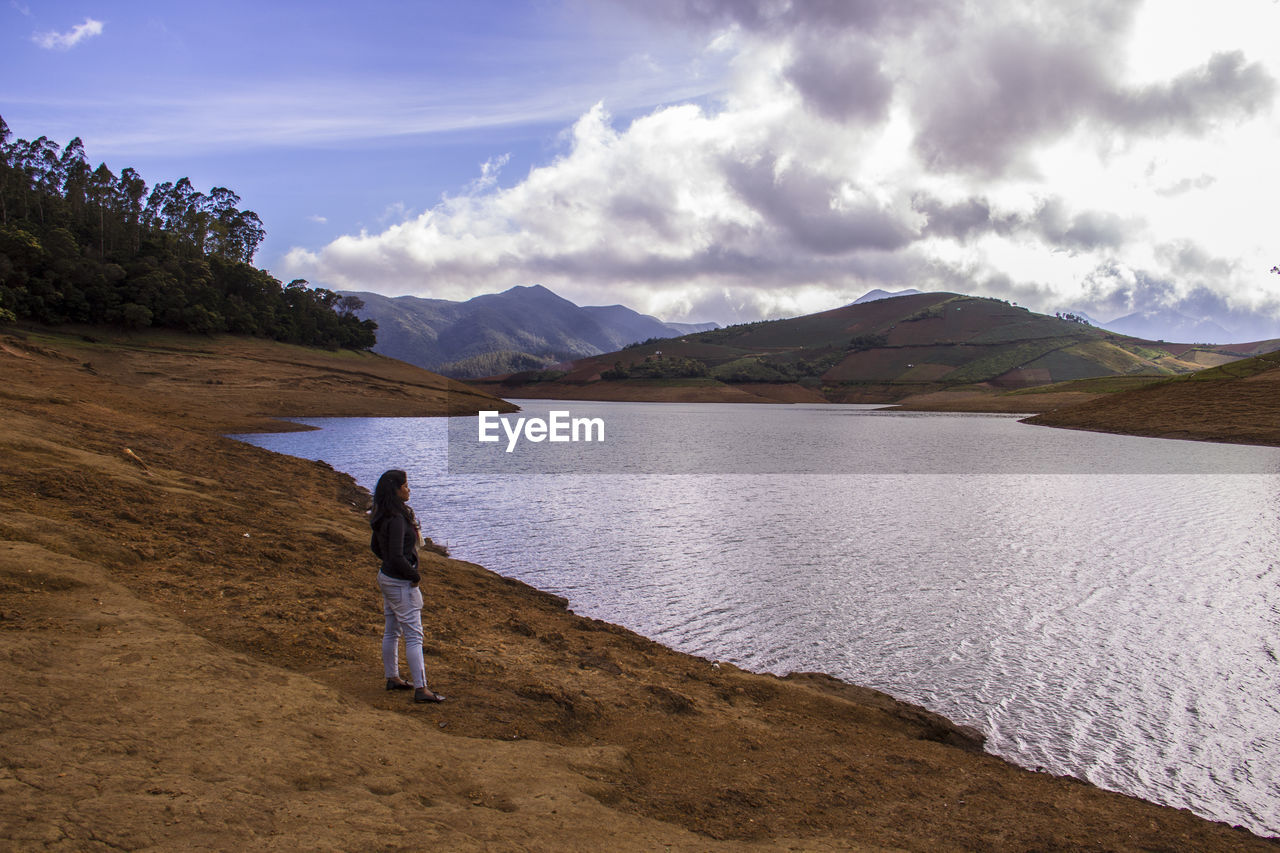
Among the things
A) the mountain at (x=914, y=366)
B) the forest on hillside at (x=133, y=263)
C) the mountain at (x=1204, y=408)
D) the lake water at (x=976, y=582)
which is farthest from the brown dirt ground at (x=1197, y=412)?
the forest on hillside at (x=133, y=263)

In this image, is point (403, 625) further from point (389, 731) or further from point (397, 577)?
point (389, 731)

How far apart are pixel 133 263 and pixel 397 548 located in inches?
3343

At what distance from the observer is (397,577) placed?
25.7 feet

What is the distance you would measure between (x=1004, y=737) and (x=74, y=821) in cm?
928

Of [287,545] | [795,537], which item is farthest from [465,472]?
[287,545]

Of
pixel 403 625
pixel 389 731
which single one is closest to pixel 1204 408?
pixel 403 625

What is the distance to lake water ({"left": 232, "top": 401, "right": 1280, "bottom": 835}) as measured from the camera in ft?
30.5

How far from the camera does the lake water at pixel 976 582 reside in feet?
30.5

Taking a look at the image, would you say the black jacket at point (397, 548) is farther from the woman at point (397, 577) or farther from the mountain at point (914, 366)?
the mountain at point (914, 366)

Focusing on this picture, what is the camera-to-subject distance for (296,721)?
6.31m

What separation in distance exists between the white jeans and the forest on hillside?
205ft

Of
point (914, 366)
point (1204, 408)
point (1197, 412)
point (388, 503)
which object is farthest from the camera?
point (914, 366)

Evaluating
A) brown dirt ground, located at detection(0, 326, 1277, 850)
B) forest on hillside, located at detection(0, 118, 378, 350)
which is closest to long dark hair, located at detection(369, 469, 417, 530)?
brown dirt ground, located at detection(0, 326, 1277, 850)

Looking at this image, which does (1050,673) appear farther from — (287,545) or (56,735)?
(287,545)
